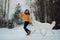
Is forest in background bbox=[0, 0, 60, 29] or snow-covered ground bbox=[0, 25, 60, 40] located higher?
forest in background bbox=[0, 0, 60, 29]

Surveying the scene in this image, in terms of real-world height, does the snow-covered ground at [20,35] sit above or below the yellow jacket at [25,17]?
below

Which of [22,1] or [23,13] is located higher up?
[22,1]

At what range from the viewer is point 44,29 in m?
1.76

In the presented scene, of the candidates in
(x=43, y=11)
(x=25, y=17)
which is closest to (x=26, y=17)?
(x=25, y=17)

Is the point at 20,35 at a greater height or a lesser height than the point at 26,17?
lesser

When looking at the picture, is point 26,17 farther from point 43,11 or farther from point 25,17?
point 43,11

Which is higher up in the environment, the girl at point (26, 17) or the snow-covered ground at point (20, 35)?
the girl at point (26, 17)

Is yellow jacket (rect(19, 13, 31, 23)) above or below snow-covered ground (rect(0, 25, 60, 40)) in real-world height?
above

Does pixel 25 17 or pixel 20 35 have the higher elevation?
pixel 25 17

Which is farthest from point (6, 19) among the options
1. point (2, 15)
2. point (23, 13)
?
point (23, 13)

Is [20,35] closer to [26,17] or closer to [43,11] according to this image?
[26,17]

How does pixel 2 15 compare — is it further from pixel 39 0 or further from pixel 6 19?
pixel 39 0

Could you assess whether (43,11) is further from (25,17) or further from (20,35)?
(20,35)

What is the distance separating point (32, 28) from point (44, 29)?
123mm
